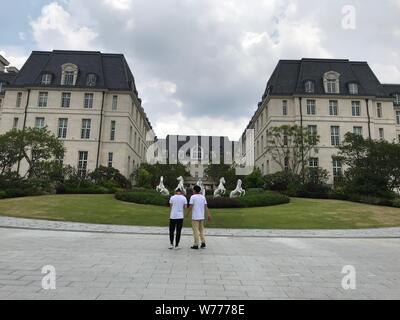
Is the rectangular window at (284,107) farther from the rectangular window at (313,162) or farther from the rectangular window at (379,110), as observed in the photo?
the rectangular window at (379,110)

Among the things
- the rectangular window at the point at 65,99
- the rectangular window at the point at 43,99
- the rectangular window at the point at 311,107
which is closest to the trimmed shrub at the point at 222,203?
the rectangular window at the point at 311,107

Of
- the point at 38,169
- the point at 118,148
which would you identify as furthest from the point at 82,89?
the point at 38,169

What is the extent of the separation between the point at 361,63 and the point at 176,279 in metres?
51.0

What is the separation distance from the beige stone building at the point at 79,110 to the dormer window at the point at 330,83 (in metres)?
26.7

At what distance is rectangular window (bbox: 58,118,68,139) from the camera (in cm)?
4216

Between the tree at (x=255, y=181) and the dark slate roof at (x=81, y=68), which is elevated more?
the dark slate roof at (x=81, y=68)

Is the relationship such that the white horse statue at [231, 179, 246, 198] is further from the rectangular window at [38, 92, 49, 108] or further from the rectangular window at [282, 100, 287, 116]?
the rectangular window at [38, 92, 49, 108]

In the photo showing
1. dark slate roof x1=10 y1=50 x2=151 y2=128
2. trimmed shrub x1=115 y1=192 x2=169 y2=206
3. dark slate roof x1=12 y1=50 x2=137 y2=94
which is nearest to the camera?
trimmed shrub x1=115 y1=192 x2=169 y2=206

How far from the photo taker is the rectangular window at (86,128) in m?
42.2

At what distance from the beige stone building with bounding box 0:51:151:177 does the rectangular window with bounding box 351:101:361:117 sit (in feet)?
98.7

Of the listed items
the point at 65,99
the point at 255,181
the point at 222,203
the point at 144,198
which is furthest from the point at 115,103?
the point at 222,203

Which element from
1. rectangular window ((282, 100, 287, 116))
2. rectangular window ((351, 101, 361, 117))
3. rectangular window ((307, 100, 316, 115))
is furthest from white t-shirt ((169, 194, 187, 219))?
rectangular window ((351, 101, 361, 117))

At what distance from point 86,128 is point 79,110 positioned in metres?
2.57

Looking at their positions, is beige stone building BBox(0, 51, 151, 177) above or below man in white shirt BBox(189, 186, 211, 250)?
above
